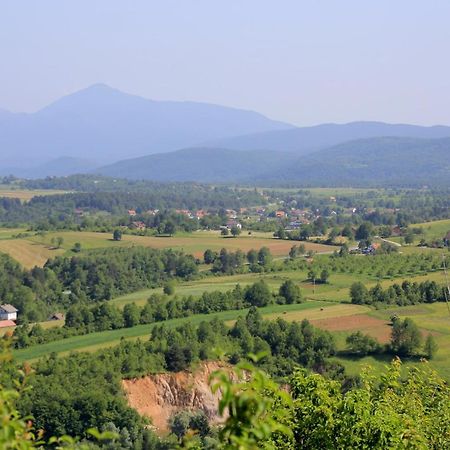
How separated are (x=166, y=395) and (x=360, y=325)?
524 inches

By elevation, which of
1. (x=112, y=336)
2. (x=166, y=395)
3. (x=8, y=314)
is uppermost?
(x=112, y=336)

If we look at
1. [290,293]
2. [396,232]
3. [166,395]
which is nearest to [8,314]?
[290,293]

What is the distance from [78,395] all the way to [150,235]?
52.4m

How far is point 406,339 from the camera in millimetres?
36969

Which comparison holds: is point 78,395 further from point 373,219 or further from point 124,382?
point 373,219

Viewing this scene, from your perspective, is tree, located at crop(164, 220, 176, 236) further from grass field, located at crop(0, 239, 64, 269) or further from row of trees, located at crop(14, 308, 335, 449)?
row of trees, located at crop(14, 308, 335, 449)

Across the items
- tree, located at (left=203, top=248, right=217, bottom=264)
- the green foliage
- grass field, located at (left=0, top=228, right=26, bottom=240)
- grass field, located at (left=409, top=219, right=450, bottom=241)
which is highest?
the green foliage

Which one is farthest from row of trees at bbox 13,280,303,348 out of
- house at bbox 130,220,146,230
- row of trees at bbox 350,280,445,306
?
house at bbox 130,220,146,230

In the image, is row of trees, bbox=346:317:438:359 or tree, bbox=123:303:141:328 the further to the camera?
tree, bbox=123:303:141:328

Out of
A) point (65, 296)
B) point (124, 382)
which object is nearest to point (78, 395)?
point (124, 382)

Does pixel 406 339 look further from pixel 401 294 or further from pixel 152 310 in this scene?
pixel 152 310

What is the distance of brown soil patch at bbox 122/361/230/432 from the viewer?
3147 centimetres

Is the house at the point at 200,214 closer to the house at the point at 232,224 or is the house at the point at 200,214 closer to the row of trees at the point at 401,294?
the house at the point at 232,224

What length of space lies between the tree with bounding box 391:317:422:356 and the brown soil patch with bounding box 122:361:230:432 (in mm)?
9592
